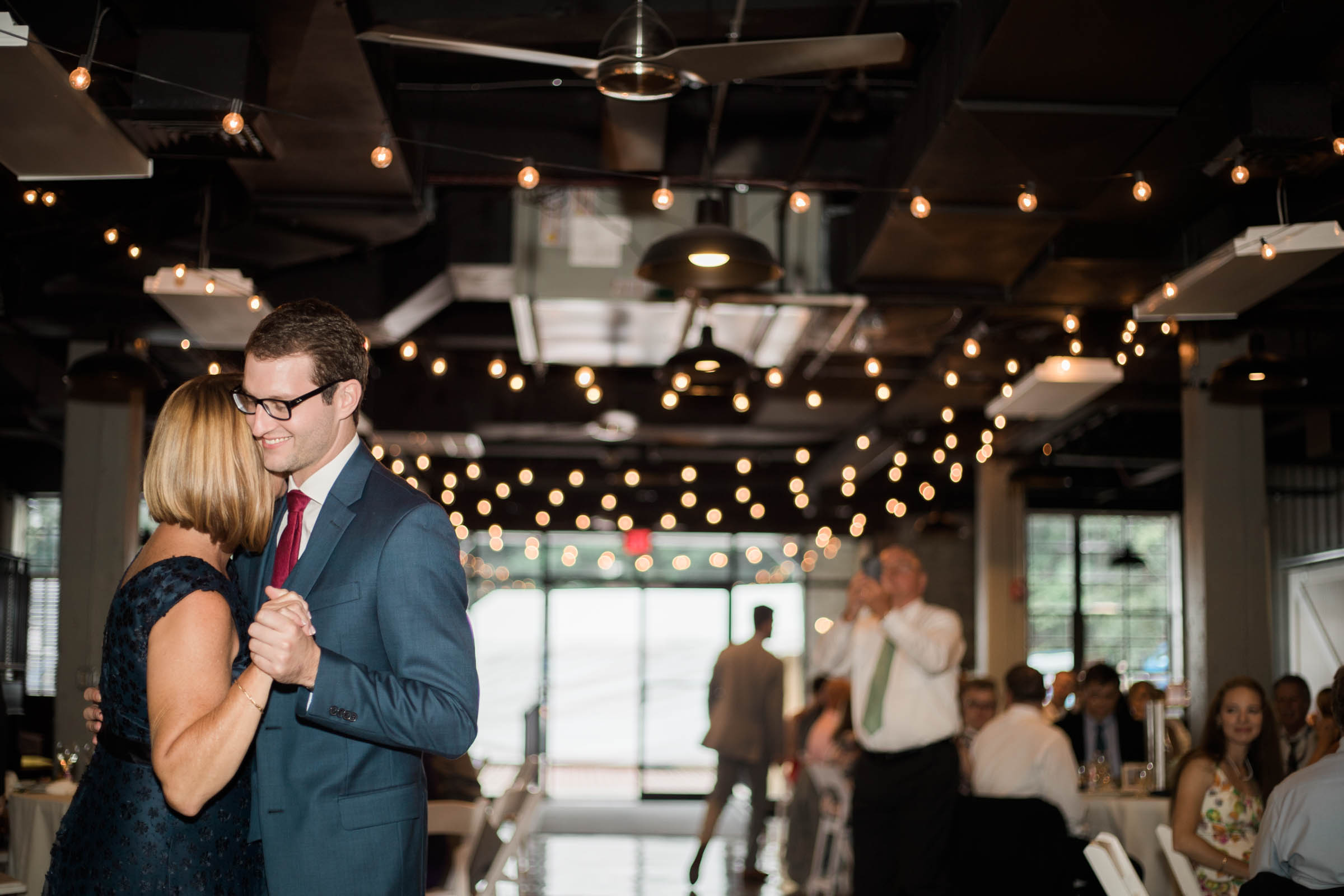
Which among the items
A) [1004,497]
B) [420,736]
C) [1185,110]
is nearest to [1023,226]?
[1185,110]

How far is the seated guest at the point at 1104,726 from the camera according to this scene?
7.37m

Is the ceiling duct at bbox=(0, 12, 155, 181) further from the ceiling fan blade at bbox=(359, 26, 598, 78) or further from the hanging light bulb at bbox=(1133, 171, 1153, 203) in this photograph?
the hanging light bulb at bbox=(1133, 171, 1153, 203)

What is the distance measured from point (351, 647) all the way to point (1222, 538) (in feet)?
22.1

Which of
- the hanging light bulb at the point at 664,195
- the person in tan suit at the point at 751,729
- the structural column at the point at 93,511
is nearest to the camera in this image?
the hanging light bulb at the point at 664,195

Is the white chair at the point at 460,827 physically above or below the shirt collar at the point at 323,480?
below

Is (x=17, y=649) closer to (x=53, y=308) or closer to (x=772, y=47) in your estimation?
(x=53, y=308)

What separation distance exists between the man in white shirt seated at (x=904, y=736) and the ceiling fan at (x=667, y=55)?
2847mm

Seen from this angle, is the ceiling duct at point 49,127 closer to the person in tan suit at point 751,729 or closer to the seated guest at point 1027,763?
the seated guest at point 1027,763

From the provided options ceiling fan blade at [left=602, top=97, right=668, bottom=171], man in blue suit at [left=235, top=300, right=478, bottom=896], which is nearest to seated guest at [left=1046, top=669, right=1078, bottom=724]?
ceiling fan blade at [left=602, top=97, right=668, bottom=171]

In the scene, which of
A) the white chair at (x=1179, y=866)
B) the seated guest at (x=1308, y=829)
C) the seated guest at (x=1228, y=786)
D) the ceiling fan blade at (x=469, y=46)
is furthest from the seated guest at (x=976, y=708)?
the ceiling fan blade at (x=469, y=46)

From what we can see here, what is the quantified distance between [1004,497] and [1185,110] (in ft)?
24.9

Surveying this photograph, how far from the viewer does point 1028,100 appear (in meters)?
4.51

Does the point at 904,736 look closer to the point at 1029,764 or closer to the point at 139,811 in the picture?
the point at 1029,764

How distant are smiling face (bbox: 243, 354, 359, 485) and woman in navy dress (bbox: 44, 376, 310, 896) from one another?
105 millimetres
